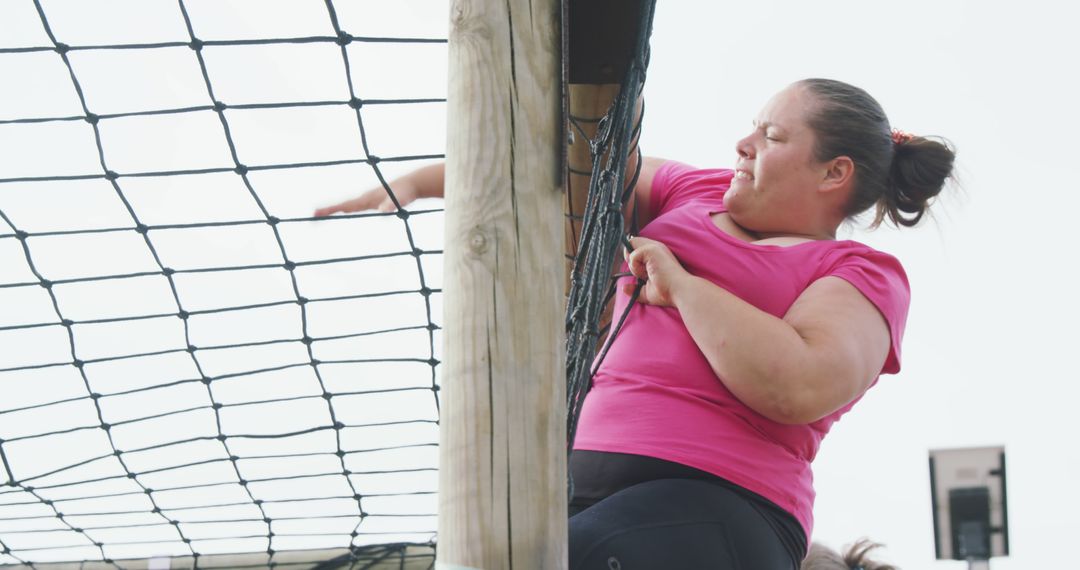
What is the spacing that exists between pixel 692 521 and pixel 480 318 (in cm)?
31

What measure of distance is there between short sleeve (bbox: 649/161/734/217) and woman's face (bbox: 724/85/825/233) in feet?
0.37

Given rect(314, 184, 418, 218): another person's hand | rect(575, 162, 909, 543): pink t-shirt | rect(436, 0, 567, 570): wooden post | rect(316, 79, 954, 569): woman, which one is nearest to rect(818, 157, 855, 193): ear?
rect(316, 79, 954, 569): woman

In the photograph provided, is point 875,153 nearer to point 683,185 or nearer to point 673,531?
point 683,185

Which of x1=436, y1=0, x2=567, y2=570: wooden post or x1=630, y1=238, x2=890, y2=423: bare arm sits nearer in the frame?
x1=436, y1=0, x2=567, y2=570: wooden post

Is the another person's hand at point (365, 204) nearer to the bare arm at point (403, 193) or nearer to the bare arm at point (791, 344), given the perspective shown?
the bare arm at point (403, 193)

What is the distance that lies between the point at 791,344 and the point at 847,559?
4.45 feet

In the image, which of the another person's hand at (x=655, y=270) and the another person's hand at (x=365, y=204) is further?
the another person's hand at (x=365, y=204)

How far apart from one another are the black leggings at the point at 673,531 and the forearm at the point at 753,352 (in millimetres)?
110

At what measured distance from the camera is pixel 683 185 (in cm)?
157

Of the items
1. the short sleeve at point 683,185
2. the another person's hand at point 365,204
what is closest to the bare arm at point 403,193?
the another person's hand at point 365,204

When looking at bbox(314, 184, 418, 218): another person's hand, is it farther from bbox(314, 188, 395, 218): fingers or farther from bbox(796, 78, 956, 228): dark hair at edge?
bbox(796, 78, 956, 228): dark hair at edge

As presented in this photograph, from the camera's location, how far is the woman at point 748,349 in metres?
1.14

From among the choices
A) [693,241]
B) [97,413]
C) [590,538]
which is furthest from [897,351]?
[97,413]

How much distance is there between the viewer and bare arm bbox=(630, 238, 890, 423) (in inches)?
45.0
